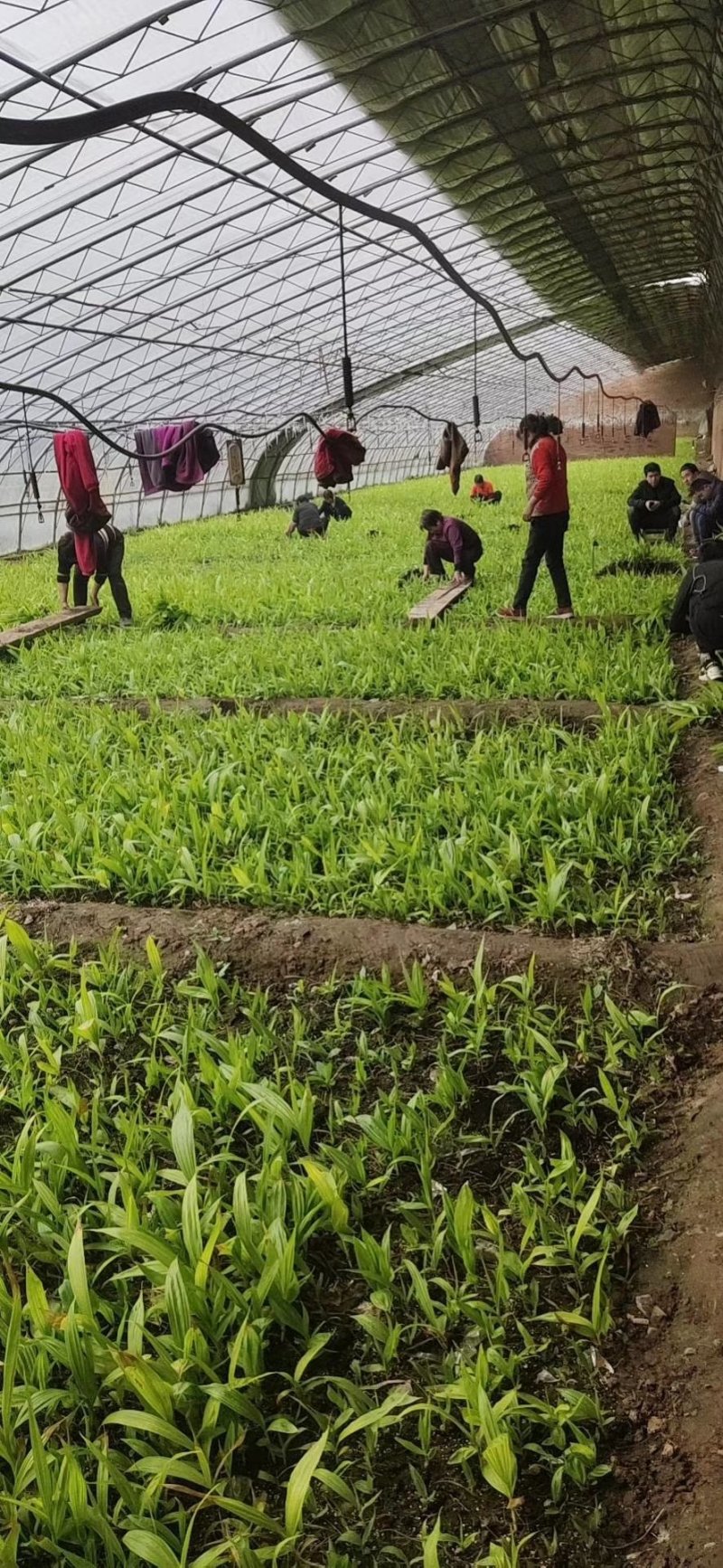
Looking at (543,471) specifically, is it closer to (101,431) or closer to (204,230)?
(101,431)

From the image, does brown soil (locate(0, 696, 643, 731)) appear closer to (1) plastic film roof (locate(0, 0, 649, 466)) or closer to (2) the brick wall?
(1) plastic film roof (locate(0, 0, 649, 466))

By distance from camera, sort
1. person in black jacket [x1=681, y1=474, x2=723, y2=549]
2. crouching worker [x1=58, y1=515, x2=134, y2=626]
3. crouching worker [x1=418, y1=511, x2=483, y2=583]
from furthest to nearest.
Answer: crouching worker [x1=418, y1=511, x2=483, y2=583] → crouching worker [x1=58, y1=515, x2=134, y2=626] → person in black jacket [x1=681, y1=474, x2=723, y2=549]

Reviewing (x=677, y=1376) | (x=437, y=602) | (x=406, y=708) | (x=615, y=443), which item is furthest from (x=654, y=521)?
(x=615, y=443)

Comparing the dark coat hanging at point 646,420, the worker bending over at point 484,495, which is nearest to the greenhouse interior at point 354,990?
the worker bending over at point 484,495

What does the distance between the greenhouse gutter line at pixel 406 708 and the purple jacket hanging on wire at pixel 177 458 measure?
482 centimetres

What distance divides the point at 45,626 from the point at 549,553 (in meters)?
3.78

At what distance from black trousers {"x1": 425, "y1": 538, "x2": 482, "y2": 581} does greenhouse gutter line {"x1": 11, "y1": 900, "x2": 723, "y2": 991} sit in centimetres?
597

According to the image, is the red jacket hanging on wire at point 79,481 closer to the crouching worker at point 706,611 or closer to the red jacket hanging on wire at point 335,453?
the red jacket hanging on wire at point 335,453

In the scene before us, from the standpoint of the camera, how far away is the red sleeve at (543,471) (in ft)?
22.9

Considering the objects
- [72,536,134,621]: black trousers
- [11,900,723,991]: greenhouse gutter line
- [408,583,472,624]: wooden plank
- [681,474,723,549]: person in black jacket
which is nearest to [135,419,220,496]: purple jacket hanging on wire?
[72,536,134,621]: black trousers

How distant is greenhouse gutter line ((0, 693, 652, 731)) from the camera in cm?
499

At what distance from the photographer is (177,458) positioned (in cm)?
1202

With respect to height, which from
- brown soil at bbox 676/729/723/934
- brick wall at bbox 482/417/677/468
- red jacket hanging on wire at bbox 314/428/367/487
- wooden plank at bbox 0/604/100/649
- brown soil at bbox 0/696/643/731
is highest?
brick wall at bbox 482/417/677/468

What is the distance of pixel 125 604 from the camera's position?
8.52 meters
